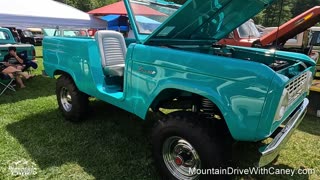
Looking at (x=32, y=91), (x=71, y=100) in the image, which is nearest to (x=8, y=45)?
(x=32, y=91)

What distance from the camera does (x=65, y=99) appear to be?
4.45 metres

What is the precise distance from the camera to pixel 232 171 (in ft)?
7.99

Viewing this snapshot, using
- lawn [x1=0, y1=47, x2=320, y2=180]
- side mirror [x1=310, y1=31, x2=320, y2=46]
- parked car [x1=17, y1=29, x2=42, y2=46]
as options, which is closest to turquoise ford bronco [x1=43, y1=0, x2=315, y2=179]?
lawn [x1=0, y1=47, x2=320, y2=180]

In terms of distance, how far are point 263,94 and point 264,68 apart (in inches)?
7.3

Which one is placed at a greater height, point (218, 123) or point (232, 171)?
point (218, 123)

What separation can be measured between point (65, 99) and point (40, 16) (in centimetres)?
435

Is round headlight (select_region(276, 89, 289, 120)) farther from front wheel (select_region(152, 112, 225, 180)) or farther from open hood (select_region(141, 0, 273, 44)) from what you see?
open hood (select_region(141, 0, 273, 44))

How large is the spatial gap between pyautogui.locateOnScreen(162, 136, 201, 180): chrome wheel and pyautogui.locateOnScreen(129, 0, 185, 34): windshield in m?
1.35

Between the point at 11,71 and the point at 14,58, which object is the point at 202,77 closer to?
the point at 11,71

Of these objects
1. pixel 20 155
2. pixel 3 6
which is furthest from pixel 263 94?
pixel 3 6

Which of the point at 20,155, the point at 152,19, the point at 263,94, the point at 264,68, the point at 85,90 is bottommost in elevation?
the point at 20,155

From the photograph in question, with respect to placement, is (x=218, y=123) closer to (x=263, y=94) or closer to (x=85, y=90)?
(x=263, y=94)

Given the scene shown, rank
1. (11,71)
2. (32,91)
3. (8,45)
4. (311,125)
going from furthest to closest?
(8,45)
(32,91)
(11,71)
(311,125)

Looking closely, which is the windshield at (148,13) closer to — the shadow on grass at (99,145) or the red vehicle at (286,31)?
the shadow on grass at (99,145)
